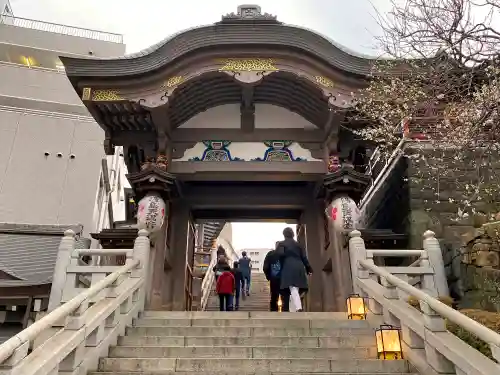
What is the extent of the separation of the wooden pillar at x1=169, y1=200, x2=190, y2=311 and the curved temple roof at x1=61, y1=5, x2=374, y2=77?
11.1 ft

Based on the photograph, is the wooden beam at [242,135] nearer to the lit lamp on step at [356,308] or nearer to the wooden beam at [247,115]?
the wooden beam at [247,115]

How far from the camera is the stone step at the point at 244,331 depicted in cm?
641

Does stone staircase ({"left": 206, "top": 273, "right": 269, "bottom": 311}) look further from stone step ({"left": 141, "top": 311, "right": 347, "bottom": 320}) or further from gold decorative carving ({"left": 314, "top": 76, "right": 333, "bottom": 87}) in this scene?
gold decorative carving ({"left": 314, "top": 76, "right": 333, "bottom": 87})

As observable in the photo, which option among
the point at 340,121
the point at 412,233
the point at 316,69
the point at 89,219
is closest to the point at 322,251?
the point at 412,233

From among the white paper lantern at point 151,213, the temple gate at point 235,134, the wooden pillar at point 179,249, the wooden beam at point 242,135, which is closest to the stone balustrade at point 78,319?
the white paper lantern at point 151,213

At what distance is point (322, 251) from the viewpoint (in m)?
10.5

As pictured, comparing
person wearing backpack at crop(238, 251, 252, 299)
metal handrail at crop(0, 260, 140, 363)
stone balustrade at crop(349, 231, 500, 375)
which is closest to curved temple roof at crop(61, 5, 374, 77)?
stone balustrade at crop(349, 231, 500, 375)

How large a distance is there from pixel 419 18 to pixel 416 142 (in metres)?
4.70

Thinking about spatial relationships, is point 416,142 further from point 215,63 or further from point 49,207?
point 49,207

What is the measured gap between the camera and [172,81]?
9633mm

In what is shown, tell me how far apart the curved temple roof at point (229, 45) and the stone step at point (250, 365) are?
6.23m

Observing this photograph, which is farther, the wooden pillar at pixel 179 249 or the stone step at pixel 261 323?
the wooden pillar at pixel 179 249

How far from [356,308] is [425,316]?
221cm

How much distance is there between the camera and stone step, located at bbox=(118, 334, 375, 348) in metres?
6.02
